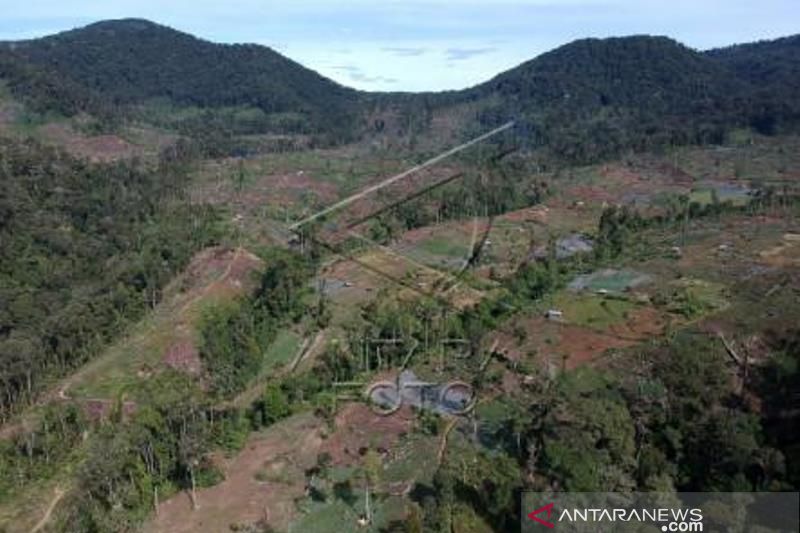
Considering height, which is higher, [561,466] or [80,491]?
[561,466]

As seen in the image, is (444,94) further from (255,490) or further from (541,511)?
(541,511)

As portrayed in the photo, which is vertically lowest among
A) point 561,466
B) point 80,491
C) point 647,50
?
point 80,491

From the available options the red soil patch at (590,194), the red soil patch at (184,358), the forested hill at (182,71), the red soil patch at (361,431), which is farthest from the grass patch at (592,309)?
the forested hill at (182,71)

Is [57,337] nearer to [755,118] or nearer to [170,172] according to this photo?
[170,172]

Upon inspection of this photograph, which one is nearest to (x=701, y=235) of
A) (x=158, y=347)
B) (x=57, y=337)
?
(x=158, y=347)

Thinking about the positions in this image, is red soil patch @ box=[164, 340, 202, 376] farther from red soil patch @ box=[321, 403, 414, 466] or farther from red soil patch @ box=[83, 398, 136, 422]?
red soil patch @ box=[321, 403, 414, 466]

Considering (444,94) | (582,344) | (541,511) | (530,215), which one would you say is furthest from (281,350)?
(444,94)

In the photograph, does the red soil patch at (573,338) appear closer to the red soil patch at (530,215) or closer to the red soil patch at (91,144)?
the red soil patch at (530,215)
